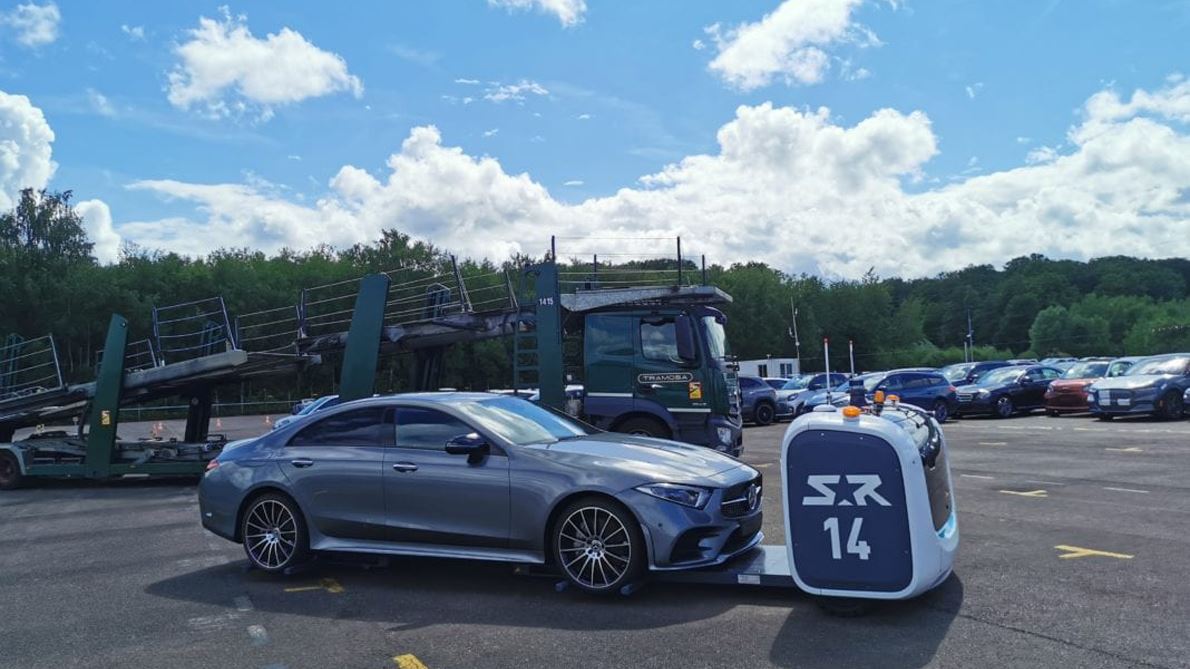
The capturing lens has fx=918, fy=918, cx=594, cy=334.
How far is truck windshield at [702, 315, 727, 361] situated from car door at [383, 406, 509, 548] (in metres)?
5.57

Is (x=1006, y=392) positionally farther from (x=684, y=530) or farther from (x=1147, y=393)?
(x=684, y=530)

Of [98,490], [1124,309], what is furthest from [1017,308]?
[98,490]

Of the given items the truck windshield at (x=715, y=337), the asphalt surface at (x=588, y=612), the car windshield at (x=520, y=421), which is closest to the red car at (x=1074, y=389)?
the truck windshield at (x=715, y=337)

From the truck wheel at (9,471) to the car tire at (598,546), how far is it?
502 inches

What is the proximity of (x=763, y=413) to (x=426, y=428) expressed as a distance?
22.5 meters

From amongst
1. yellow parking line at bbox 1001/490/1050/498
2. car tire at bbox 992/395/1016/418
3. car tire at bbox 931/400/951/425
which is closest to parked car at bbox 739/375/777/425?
car tire at bbox 931/400/951/425

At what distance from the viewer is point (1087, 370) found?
1102 inches

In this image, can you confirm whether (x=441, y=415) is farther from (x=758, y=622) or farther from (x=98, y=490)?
(x=98, y=490)

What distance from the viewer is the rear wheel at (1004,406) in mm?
27141

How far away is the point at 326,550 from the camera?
7473mm

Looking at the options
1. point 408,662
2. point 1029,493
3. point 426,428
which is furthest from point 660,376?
point 408,662

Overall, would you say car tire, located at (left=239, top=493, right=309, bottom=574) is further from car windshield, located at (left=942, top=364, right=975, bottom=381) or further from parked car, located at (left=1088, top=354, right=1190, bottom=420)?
car windshield, located at (left=942, top=364, right=975, bottom=381)

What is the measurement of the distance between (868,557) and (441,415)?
3.48 meters

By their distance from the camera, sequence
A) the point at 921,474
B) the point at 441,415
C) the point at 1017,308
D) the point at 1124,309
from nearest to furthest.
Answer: the point at 921,474 < the point at 441,415 < the point at 1124,309 < the point at 1017,308
